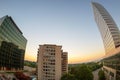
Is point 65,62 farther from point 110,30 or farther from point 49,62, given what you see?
point 110,30

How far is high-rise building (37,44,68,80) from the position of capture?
86.7m

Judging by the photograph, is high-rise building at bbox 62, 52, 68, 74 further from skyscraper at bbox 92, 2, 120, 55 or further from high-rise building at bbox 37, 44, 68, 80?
skyscraper at bbox 92, 2, 120, 55

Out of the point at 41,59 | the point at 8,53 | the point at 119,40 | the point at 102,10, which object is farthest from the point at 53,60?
the point at 102,10

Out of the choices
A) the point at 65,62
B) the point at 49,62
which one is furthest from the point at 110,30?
the point at 49,62

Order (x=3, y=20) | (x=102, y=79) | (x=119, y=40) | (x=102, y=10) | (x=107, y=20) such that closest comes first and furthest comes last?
(x=3, y=20) < (x=102, y=79) < (x=119, y=40) < (x=107, y=20) < (x=102, y=10)

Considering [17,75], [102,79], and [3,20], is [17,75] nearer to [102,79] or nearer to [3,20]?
[3,20]

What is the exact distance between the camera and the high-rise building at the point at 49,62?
8669 cm

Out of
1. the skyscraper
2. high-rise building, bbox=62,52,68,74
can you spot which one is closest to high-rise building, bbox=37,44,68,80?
high-rise building, bbox=62,52,68,74

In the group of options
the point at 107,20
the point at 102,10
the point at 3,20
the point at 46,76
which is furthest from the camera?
the point at 102,10

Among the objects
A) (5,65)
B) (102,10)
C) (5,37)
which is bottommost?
(5,65)

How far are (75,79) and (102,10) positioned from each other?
8300 cm

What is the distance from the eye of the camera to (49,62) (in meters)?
90.0

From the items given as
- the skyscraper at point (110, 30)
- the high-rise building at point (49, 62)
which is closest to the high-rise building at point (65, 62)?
the high-rise building at point (49, 62)

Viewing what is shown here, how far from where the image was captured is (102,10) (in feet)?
451
